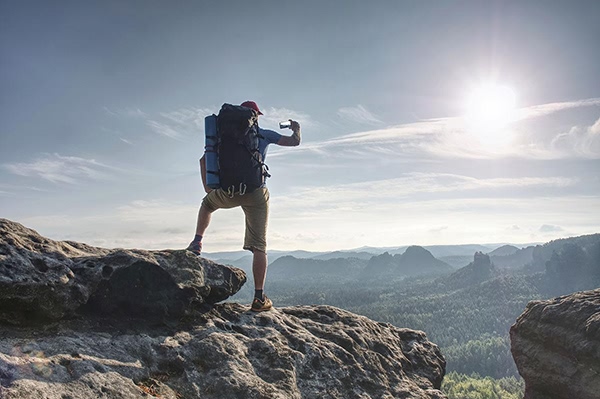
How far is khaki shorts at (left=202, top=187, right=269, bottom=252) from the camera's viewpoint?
10.7 meters

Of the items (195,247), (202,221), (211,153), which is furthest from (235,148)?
(195,247)

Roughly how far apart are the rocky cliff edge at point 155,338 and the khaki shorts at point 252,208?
1420 mm

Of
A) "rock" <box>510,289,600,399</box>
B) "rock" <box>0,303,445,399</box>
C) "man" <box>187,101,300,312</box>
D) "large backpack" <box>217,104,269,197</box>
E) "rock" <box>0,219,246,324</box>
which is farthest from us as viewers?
"rock" <box>510,289,600,399</box>

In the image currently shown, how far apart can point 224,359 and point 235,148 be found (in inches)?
200

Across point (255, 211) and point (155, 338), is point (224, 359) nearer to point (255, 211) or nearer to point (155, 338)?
point (155, 338)

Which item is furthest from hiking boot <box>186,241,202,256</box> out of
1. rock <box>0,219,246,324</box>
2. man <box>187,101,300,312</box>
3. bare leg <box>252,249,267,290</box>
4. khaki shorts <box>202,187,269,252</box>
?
bare leg <box>252,249,267,290</box>

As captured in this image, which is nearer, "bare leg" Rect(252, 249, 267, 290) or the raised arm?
"bare leg" Rect(252, 249, 267, 290)

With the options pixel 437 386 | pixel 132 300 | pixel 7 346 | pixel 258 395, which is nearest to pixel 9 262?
pixel 7 346

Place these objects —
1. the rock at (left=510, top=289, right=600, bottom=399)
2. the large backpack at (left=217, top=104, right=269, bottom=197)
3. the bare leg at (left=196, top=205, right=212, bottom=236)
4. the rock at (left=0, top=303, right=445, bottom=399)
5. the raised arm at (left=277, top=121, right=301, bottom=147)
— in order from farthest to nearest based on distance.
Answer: the rock at (left=510, top=289, right=600, bottom=399) → the raised arm at (left=277, top=121, right=301, bottom=147) → the bare leg at (left=196, top=205, right=212, bottom=236) → the large backpack at (left=217, top=104, right=269, bottom=197) → the rock at (left=0, top=303, right=445, bottom=399)

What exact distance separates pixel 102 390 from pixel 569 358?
14079 millimetres

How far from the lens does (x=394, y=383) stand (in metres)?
11.3

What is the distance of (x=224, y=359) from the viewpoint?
888 cm

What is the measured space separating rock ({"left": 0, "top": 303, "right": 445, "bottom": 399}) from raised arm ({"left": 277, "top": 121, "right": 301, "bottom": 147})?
4.96m

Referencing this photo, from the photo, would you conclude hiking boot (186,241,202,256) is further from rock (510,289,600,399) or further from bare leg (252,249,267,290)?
rock (510,289,600,399)
